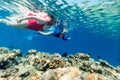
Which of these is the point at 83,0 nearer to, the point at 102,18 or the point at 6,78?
the point at 102,18

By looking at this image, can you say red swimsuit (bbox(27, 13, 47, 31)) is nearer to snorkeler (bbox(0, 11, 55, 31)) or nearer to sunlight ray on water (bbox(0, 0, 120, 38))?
snorkeler (bbox(0, 11, 55, 31))

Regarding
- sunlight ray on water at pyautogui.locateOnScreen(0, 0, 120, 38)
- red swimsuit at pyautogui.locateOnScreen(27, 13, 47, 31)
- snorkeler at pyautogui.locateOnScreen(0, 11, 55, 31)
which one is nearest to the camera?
snorkeler at pyautogui.locateOnScreen(0, 11, 55, 31)

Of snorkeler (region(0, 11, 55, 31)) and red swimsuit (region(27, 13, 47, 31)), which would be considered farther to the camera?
red swimsuit (region(27, 13, 47, 31))

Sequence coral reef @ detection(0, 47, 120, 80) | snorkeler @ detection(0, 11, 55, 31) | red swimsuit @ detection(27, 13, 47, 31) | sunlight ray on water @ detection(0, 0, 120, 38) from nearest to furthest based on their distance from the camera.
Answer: coral reef @ detection(0, 47, 120, 80), snorkeler @ detection(0, 11, 55, 31), red swimsuit @ detection(27, 13, 47, 31), sunlight ray on water @ detection(0, 0, 120, 38)

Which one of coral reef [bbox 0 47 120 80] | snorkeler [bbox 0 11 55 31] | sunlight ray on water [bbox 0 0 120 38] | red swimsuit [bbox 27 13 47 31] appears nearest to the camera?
coral reef [bbox 0 47 120 80]

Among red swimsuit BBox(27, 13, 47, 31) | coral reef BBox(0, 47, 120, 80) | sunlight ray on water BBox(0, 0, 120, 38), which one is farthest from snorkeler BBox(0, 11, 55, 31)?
sunlight ray on water BBox(0, 0, 120, 38)

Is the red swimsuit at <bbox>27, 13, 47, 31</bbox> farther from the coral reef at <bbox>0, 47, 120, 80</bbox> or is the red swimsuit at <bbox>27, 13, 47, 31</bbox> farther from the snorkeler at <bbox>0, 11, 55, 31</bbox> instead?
the coral reef at <bbox>0, 47, 120, 80</bbox>

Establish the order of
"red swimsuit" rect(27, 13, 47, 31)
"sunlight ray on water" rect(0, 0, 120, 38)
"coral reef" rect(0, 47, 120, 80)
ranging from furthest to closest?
"sunlight ray on water" rect(0, 0, 120, 38)
"red swimsuit" rect(27, 13, 47, 31)
"coral reef" rect(0, 47, 120, 80)

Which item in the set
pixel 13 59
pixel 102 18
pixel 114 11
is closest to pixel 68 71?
pixel 13 59

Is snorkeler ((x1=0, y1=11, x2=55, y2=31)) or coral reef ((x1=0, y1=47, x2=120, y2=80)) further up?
snorkeler ((x1=0, y1=11, x2=55, y2=31))

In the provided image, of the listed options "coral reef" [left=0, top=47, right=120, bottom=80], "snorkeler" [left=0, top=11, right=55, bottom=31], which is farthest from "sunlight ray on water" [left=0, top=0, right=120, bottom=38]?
"snorkeler" [left=0, top=11, right=55, bottom=31]

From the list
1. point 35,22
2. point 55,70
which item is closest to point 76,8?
point 35,22

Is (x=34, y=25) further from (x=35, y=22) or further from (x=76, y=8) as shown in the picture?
(x=76, y=8)

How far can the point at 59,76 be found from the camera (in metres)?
6.45
